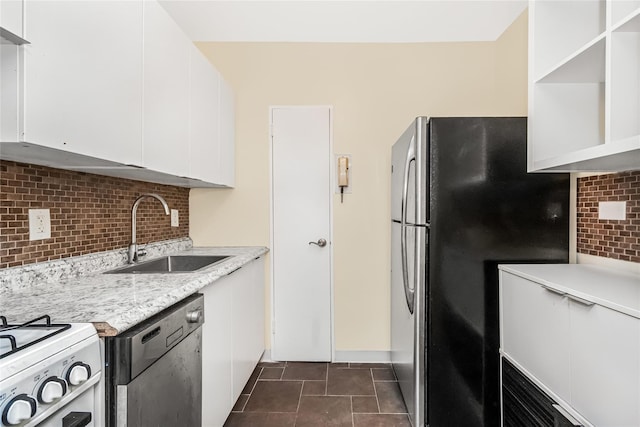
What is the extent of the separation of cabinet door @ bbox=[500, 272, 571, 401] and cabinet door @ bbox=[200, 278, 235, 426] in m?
Result: 1.40

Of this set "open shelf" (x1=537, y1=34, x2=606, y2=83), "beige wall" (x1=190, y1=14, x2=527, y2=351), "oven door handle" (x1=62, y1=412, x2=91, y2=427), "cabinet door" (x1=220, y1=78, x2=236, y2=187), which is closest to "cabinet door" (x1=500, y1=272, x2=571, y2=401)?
"open shelf" (x1=537, y1=34, x2=606, y2=83)

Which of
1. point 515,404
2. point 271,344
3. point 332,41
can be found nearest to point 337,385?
point 271,344

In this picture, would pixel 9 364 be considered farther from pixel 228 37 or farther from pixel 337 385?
pixel 228 37

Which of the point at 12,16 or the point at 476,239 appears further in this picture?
the point at 476,239

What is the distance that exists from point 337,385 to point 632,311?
191 centimetres

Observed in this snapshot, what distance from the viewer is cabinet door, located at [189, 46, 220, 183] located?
6.40 feet

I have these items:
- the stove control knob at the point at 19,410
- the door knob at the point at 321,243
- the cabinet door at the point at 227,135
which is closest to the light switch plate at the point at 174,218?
the cabinet door at the point at 227,135

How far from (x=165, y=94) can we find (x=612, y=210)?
2.18 meters

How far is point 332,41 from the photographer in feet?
8.98

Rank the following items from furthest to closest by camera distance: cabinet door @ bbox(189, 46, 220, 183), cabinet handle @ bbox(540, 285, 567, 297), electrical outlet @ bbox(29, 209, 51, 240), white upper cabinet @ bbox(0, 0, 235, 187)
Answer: cabinet door @ bbox(189, 46, 220, 183) < electrical outlet @ bbox(29, 209, 51, 240) < cabinet handle @ bbox(540, 285, 567, 297) < white upper cabinet @ bbox(0, 0, 235, 187)

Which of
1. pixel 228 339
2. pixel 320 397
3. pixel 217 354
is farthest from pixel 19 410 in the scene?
pixel 320 397

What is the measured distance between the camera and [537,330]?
4.37 feet

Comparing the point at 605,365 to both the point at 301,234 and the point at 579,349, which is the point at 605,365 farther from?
the point at 301,234

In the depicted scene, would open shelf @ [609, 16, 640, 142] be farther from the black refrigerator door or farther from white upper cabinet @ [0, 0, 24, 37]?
white upper cabinet @ [0, 0, 24, 37]
